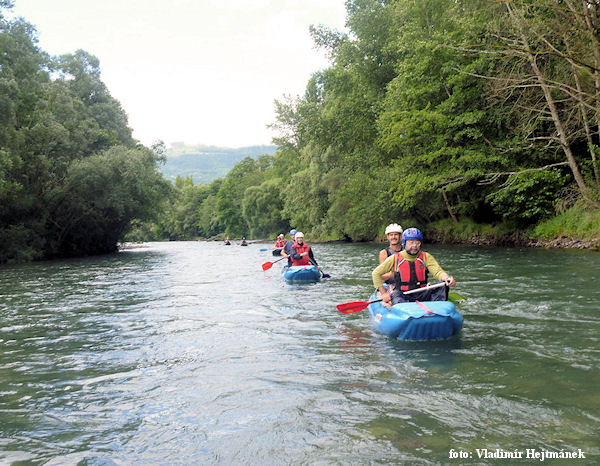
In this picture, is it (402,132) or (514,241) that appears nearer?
(514,241)

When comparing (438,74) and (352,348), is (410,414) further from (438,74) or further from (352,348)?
(438,74)

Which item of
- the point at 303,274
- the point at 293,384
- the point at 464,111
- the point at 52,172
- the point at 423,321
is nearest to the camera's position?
the point at 293,384

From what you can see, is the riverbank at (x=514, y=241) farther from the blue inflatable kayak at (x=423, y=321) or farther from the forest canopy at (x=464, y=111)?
the blue inflatable kayak at (x=423, y=321)

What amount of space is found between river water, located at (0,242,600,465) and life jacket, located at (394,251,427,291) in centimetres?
80

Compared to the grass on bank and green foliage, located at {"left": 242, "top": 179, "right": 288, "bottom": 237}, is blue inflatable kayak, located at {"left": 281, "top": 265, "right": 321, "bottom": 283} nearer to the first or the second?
the grass on bank

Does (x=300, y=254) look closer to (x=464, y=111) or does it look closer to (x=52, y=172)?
(x=464, y=111)

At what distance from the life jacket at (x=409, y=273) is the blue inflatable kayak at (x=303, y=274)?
595 cm

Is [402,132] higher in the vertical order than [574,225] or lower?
higher

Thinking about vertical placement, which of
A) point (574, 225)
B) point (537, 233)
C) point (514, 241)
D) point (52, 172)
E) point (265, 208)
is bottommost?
point (514, 241)

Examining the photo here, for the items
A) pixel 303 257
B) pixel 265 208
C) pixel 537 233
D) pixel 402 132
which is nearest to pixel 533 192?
pixel 537 233

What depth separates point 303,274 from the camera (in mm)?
12688

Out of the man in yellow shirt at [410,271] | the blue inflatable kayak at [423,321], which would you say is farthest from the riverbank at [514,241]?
the blue inflatable kayak at [423,321]

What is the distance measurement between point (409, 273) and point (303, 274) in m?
6.07

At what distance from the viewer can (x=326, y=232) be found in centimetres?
4009
